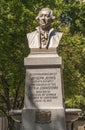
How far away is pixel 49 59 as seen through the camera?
13.9 metres

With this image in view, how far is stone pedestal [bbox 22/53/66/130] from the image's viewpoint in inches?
533

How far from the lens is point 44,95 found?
13.8 m

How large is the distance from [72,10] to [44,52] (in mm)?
16438

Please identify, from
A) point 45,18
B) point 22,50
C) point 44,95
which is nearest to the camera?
point 44,95

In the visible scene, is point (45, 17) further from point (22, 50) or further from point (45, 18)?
point (22, 50)

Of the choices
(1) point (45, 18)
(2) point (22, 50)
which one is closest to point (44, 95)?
(1) point (45, 18)

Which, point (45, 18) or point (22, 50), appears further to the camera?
point (22, 50)

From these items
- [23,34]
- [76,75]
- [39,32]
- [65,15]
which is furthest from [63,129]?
[65,15]

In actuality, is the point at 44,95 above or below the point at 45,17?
below

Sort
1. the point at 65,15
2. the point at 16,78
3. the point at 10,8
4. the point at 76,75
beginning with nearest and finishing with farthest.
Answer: the point at 10,8 → the point at 16,78 → the point at 76,75 → the point at 65,15

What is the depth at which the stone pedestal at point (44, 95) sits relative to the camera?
1355cm

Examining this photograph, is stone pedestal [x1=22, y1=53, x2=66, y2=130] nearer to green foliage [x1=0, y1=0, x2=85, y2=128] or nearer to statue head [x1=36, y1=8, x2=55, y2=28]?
statue head [x1=36, y1=8, x2=55, y2=28]

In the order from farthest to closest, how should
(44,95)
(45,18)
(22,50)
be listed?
(22,50)
(45,18)
(44,95)

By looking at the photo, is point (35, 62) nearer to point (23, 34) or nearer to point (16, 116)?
point (16, 116)
